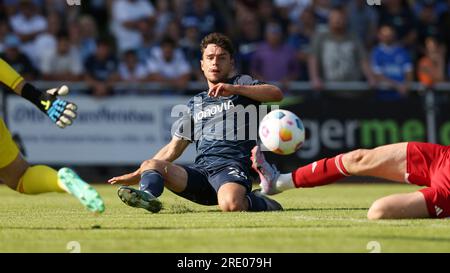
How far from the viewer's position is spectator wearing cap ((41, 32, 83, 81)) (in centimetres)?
1727

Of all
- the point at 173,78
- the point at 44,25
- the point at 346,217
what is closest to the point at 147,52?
the point at 173,78

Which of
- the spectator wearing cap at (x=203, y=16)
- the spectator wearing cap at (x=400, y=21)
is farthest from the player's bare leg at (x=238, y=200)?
the spectator wearing cap at (x=400, y=21)

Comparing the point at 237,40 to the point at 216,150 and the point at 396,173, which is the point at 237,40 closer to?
the point at 216,150

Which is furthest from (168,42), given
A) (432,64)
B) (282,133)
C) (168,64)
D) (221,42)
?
(282,133)

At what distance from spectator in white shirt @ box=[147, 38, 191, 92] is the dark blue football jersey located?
7.02m

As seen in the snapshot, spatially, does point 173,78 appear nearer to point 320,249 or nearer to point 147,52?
point 147,52

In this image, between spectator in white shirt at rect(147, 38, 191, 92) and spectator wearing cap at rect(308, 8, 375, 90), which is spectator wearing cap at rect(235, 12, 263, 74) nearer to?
spectator in white shirt at rect(147, 38, 191, 92)

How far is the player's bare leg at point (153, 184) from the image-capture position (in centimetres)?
860

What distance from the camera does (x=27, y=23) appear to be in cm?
1797

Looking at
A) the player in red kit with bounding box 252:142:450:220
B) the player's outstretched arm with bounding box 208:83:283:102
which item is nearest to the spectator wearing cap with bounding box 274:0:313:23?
the player's outstretched arm with bounding box 208:83:283:102

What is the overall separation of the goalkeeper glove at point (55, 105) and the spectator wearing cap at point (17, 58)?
Answer: 9.33 metres

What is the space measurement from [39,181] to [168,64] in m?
9.68

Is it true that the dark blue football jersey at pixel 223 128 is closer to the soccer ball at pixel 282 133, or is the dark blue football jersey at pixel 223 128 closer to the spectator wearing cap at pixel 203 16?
the soccer ball at pixel 282 133

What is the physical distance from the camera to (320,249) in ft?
21.4
